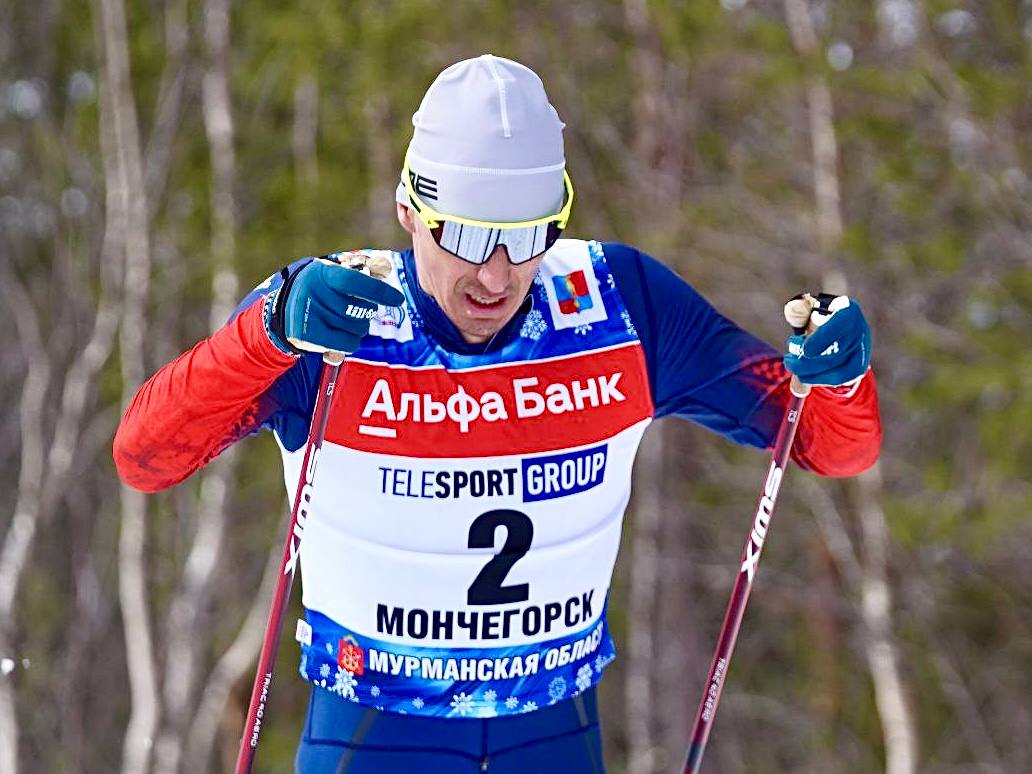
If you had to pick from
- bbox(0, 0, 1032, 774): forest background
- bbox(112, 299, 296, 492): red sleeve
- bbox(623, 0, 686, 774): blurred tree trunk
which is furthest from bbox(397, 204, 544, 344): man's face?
bbox(623, 0, 686, 774): blurred tree trunk

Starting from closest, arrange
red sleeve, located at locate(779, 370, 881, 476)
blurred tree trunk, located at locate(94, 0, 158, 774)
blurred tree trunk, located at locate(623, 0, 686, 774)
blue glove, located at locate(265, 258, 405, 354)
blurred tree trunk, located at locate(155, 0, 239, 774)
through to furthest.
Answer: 1. blue glove, located at locate(265, 258, 405, 354)
2. red sleeve, located at locate(779, 370, 881, 476)
3. blurred tree trunk, located at locate(623, 0, 686, 774)
4. blurred tree trunk, located at locate(155, 0, 239, 774)
5. blurred tree trunk, located at locate(94, 0, 158, 774)

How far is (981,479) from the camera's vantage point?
896 centimetres

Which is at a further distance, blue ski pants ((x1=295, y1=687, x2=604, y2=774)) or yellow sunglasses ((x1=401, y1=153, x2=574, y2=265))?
blue ski pants ((x1=295, y1=687, x2=604, y2=774))

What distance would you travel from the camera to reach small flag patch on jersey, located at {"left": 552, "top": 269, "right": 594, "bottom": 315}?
2924 millimetres

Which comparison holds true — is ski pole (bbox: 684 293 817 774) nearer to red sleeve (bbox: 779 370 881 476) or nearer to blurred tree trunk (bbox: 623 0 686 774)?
red sleeve (bbox: 779 370 881 476)

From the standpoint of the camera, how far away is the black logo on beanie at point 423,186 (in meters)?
2.67

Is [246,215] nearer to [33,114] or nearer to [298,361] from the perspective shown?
[33,114]

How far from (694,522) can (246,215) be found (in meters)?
4.23

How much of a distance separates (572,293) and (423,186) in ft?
1.30

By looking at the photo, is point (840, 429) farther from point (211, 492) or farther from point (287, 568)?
point (211, 492)

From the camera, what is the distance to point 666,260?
33.6 ft

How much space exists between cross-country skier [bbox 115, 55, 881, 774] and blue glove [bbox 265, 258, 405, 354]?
0.23ft

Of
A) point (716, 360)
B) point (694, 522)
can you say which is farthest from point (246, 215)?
point (716, 360)

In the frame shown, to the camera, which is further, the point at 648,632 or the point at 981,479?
the point at 648,632
